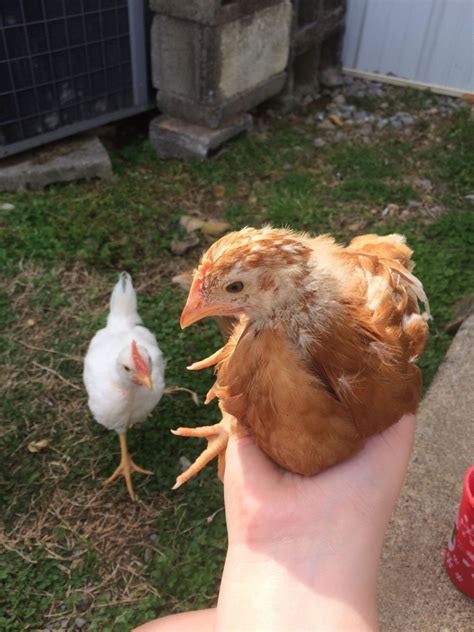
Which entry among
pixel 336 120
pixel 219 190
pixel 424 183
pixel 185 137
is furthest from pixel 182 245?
pixel 336 120

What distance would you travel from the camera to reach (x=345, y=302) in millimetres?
1576

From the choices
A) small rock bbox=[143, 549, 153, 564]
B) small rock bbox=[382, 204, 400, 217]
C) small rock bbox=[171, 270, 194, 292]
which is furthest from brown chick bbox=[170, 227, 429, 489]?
small rock bbox=[382, 204, 400, 217]

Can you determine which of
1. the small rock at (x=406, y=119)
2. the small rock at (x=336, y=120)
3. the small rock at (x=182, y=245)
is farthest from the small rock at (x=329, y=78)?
the small rock at (x=182, y=245)

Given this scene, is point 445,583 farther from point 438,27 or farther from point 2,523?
point 438,27

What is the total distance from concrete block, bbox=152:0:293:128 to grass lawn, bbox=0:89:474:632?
0.42 metres

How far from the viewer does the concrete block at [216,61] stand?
4492 mm

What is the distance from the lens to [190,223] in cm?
426

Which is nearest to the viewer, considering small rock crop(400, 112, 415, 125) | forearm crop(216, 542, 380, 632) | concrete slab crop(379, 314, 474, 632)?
forearm crop(216, 542, 380, 632)

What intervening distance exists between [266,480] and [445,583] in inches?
41.1

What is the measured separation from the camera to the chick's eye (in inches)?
57.5

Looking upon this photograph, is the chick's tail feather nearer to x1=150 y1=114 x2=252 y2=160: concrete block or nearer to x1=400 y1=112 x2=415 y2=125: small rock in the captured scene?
x1=150 y1=114 x2=252 y2=160: concrete block

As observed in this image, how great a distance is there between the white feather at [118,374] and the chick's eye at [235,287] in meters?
1.39

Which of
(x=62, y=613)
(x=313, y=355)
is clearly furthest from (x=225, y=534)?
(x=313, y=355)

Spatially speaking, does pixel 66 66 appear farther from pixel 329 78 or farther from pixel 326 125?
pixel 329 78
